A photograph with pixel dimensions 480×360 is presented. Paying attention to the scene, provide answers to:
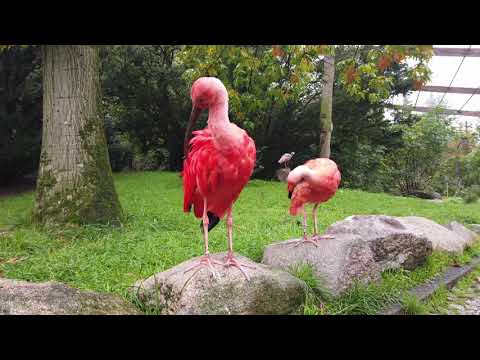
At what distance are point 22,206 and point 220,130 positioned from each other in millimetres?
5876

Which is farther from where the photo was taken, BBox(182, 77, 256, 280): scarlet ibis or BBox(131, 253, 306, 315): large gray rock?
BBox(131, 253, 306, 315): large gray rock

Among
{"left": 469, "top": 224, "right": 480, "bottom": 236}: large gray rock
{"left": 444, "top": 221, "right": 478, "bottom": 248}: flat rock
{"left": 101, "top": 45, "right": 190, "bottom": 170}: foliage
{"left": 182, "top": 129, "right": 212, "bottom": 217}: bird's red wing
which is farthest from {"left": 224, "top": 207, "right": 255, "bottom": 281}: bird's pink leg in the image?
{"left": 101, "top": 45, "right": 190, "bottom": 170}: foliage

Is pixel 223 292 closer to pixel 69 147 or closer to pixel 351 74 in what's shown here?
pixel 351 74

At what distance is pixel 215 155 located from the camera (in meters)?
2.29

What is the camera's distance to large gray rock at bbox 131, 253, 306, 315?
238 cm

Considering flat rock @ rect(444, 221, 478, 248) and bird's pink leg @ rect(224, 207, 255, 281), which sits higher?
bird's pink leg @ rect(224, 207, 255, 281)

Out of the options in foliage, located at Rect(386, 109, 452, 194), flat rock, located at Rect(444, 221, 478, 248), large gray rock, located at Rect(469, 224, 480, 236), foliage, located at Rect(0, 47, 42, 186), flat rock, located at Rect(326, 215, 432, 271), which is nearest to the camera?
flat rock, located at Rect(326, 215, 432, 271)

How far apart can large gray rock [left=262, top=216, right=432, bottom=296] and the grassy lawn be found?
10 centimetres

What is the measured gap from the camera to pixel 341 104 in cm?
1101

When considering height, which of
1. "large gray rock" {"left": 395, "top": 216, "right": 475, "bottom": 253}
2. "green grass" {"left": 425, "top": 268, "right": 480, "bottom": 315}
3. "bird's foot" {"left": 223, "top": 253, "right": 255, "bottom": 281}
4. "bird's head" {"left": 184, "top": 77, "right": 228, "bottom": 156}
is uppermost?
"bird's head" {"left": 184, "top": 77, "right": 228, "bottom": 156}

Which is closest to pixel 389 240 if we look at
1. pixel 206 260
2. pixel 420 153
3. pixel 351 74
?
pixel 351 74

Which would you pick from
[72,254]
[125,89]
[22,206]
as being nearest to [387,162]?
[125,89]

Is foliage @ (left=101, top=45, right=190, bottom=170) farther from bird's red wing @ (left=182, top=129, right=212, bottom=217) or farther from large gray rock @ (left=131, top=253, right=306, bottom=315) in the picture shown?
large gray rock @ (left=131, top=253, right=306, bottom=315)

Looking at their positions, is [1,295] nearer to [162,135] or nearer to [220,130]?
[220,130]
